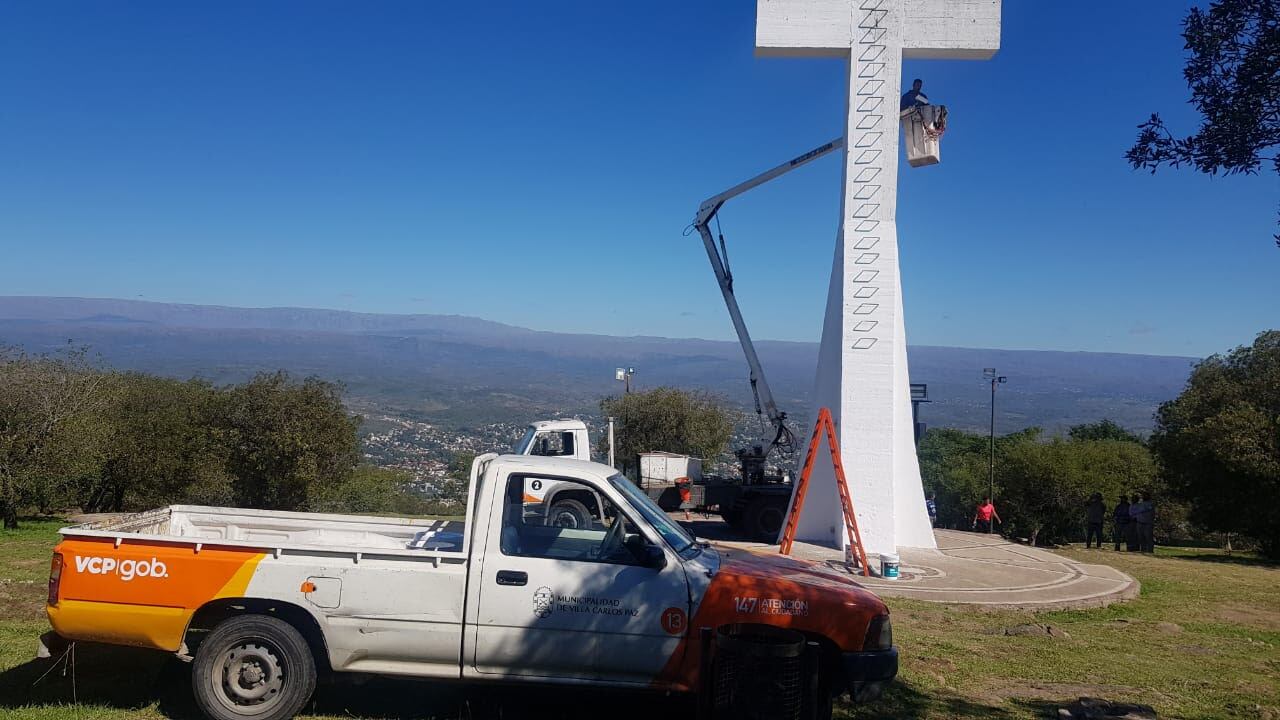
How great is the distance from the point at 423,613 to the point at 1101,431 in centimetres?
8085

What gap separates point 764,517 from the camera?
19094 millimetres

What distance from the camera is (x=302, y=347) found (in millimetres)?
154250

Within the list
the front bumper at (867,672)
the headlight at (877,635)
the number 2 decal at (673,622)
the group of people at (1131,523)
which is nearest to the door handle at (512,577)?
the number 2 decal at (673,622)

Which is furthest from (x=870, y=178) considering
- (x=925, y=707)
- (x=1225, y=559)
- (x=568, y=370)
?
(x=568, y=370)

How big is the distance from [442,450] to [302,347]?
11332cm

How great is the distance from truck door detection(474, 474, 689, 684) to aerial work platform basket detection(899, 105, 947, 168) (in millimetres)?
13007

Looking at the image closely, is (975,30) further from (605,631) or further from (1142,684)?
(605,631)

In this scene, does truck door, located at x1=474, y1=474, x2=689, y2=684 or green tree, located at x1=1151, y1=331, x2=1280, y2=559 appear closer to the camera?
truck door, located at x1=474, y1=474, x2=689, y2=684

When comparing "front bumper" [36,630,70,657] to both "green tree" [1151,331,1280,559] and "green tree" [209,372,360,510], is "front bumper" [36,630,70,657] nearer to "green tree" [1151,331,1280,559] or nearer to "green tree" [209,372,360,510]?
"green tree" [209,372,360,510]

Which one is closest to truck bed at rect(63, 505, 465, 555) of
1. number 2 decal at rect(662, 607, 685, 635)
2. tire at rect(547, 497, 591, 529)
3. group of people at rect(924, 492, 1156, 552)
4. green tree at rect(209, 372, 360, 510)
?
tire at rect(547, 497, 591, 529)

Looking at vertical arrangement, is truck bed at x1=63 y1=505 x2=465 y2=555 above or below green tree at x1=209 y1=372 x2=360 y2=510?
above

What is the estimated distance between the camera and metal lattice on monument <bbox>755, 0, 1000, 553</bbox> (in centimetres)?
1525

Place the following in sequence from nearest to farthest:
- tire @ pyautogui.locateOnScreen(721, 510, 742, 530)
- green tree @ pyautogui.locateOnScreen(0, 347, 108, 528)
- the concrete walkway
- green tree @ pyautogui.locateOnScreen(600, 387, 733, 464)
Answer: the concrete walkway, green tree @ pyautogui.locateOnScreen(0, 347, 108, 528), tire @ pyautogui.locateOnScreen(721, 510, 742, 530), green tree @ pyautogui.locateOnScreen(600, 387, 733, 464)

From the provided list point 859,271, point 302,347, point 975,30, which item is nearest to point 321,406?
point 859,271
